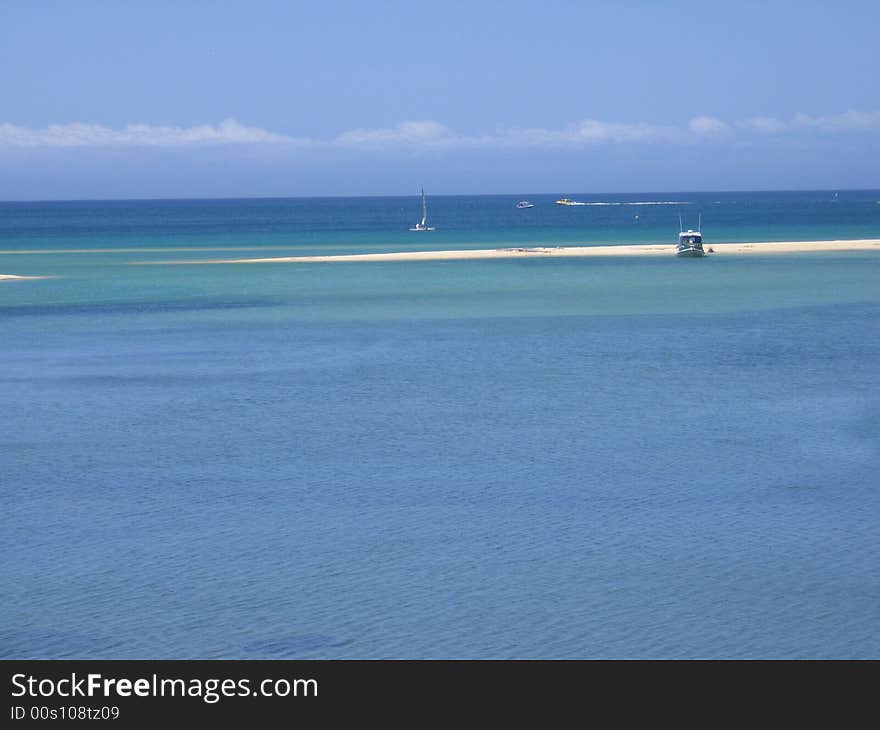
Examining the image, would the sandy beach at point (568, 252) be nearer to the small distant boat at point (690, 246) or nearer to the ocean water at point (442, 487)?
the small distant boat at point (690, 246)

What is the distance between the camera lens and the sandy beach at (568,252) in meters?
84.0

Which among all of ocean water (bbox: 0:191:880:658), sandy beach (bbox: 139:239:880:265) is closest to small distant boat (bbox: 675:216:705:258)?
sandy beach (bbox: 139:239:880:265)

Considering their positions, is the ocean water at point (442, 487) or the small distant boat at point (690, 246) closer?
the ocean water at point (442, 487)

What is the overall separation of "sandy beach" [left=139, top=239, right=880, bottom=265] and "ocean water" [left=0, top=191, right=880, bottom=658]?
1513 inches

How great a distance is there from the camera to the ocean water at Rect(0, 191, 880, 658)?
49.6ft

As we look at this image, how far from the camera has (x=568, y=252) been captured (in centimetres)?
8969

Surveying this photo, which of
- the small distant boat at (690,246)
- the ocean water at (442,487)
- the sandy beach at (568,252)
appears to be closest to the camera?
the ocean water at (442,487)

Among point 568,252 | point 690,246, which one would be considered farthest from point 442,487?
point 568,252

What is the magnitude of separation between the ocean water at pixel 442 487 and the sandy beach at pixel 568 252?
38422 mm

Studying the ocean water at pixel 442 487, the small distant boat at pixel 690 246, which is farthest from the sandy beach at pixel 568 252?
the ocean water at pixel 442 487

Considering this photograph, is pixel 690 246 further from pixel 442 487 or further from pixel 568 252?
pixel 442 487
